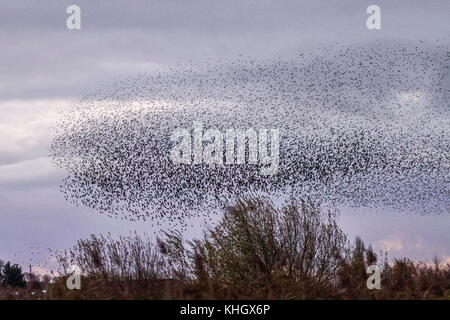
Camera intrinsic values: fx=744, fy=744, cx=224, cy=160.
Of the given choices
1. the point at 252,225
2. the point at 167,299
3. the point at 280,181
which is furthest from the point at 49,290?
the point at 280,181

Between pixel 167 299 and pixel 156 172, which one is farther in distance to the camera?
pixel 156 172

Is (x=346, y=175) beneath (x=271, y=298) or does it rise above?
above

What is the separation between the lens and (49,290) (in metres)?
17.7

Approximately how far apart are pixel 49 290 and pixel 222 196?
9.14 meters

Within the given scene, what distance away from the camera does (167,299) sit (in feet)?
52.3

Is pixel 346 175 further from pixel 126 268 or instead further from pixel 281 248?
pixel 126 268

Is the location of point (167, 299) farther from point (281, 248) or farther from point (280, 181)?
point (280, 181)

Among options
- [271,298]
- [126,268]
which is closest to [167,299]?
[271,298]

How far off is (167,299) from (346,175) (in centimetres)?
1314

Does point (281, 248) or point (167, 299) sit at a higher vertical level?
point (281, 248)
